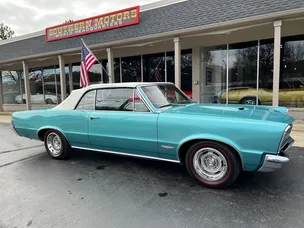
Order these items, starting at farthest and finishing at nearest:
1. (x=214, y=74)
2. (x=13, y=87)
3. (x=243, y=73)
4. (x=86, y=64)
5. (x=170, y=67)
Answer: (x=13, y=87), (x=170, y=67), (x=214, y=74), (x=243, y=73), (x=86, y=64)

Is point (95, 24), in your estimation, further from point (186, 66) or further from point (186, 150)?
point (186, 150)

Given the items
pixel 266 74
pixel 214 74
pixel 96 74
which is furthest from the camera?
pixel 96 74

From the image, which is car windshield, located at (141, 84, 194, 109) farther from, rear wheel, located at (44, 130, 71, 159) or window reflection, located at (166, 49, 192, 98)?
window reflection, located at (166, 49, 192, 98)

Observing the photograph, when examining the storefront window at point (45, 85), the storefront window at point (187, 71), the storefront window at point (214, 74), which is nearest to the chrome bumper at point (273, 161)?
the storefront window at point (214, 74)

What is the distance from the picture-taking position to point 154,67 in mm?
12648

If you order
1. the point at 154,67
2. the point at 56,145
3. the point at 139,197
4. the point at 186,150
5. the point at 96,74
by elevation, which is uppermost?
the point at 154,67

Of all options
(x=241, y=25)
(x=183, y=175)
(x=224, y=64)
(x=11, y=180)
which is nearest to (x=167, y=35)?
(x=241, y=25)

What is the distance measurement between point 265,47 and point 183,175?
8321 mm

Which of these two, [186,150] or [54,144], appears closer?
[186,150]

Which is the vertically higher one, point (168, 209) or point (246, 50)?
point (246, 50)

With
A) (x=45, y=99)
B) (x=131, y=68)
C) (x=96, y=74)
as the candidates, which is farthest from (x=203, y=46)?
(x=45, y=99)

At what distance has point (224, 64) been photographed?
10820 millimetres

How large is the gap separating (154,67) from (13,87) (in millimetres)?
13253

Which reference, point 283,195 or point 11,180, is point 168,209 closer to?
point 283,195
